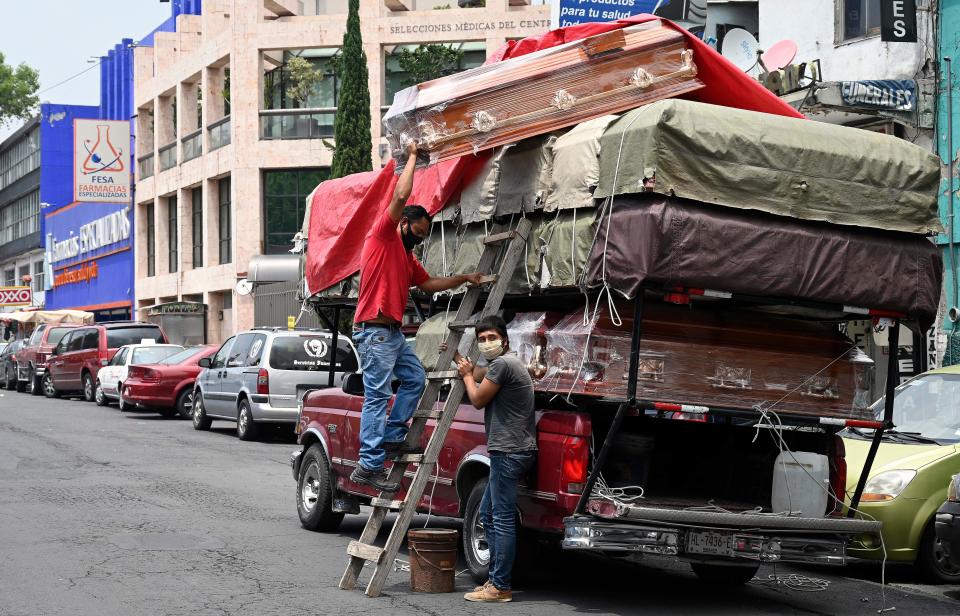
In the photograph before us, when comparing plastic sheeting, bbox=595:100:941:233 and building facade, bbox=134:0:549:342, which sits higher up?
building facade, bbox=134:0:549:342

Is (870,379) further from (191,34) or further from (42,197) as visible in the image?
(42,197)

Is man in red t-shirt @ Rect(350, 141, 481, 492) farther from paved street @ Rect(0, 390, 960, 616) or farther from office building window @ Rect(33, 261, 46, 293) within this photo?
office building window @ Rect(33, 261, 46, 293)

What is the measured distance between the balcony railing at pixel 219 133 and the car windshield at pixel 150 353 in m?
14.3

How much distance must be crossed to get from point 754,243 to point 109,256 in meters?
48.8

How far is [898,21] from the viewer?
1817 centimetres

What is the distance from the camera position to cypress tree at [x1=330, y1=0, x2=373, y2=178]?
32094 millimetres

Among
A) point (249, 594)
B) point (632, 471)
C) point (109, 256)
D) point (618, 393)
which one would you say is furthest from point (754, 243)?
point (109, 256)

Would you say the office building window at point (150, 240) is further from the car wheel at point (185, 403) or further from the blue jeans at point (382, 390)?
the blue jeans at point (382, 390)

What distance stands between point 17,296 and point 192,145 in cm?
2669

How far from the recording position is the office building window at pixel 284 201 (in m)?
38.2

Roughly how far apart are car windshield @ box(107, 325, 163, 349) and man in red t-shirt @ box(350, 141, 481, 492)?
74.4 ft

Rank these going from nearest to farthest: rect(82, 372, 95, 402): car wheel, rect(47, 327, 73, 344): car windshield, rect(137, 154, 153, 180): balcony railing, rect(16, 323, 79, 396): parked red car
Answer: rect(82, 372, 95, 402): car wheel, rect(16, 323, 79, 396): parked red car, rect(47, 327, 73, 344): car windshield, rect(137, 154, 153, 180): balcony railing

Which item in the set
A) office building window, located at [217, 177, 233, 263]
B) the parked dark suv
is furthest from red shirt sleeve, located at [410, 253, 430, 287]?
office building window, located at [217, 177, 233, 263]

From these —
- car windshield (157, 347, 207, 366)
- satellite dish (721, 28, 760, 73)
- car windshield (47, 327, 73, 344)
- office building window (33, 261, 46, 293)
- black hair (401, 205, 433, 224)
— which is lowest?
car windshield (157, 347, 207, 366)
